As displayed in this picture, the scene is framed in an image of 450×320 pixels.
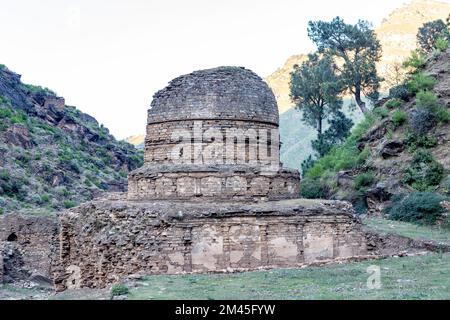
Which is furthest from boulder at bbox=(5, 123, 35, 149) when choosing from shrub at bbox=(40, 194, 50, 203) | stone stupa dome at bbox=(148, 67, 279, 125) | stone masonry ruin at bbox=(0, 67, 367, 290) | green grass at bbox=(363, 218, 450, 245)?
stone stupa dome at bbox=(148, 67, 279, 125)

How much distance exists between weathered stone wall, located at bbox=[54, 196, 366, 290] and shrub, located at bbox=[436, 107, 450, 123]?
16.5 meters

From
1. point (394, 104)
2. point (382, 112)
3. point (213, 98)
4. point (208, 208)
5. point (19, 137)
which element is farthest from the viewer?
point (19, 137)

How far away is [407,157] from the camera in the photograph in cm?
3253

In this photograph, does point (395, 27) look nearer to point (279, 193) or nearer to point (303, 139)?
point (303, 139)

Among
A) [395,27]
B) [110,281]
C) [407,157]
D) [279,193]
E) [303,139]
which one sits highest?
[395,27]

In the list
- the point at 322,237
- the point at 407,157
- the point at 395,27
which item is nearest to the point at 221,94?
the point at 322,237

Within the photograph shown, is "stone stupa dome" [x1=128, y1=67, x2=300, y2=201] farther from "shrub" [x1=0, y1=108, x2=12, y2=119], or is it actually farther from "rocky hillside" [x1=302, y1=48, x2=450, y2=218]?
"shrub" [x1=0, y1=108, x2=12, y2=119]

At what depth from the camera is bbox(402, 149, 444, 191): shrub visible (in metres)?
29.9

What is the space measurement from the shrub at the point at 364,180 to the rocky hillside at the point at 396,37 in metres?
63.4

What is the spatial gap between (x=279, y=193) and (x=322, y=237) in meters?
1.98

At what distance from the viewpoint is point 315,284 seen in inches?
512

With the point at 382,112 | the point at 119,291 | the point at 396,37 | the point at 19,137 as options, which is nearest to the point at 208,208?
the point at 119,291

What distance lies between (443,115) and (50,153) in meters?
29.6

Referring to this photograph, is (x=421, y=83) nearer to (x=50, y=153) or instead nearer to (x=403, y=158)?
(x=403, y=158)
